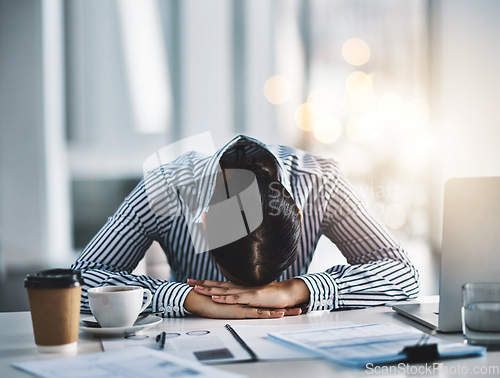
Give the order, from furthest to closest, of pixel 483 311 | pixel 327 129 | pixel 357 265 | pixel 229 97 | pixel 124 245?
1. pixel 327 129
2. pixel 229 97
3. pixel 124 245
4. pixel 357 265
5. pixel 483 311

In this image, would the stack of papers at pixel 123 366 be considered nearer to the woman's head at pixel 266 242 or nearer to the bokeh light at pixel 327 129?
the woman's head at pixel 266 242

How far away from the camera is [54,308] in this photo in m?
0.88

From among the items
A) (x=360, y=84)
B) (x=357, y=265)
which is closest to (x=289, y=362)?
(x=357, y=265)

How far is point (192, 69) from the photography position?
13.6 feet

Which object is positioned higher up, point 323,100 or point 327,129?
point 323,100

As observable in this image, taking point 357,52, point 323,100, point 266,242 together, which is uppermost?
point 357,52

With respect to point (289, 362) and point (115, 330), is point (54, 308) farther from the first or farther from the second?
point (289, 362)

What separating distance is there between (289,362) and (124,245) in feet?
2.75

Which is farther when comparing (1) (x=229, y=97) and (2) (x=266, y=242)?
(1) (x=229, y=97)

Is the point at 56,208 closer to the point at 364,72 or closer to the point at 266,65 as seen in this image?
the point at 266,65

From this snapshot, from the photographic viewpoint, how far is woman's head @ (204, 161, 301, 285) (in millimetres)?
1185

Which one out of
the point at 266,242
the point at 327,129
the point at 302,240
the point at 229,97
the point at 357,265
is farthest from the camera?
the point at 327,129

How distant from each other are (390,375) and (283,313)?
1.50ft

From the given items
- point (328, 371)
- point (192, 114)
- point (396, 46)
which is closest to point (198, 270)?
point (328, 371)
